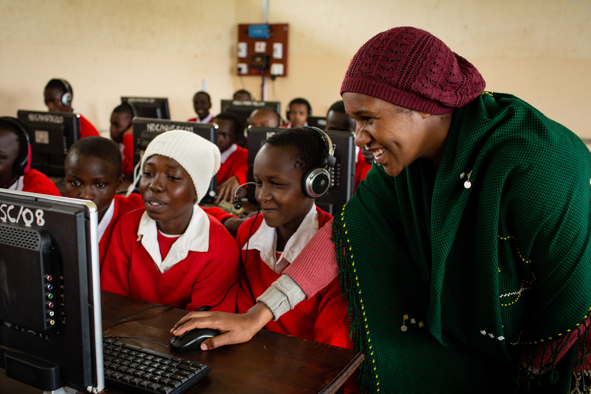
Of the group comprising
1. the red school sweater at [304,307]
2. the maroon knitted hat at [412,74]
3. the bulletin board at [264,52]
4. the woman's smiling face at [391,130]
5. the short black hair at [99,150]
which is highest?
the bulletin board at [264,52]

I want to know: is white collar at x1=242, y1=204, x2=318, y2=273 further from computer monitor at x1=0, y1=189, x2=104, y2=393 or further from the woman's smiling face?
computer monitor at x1=0, y1=189, x2=104, y2=393

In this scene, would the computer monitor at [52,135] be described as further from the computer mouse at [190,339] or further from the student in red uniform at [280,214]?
the computer mouse at [190,339]

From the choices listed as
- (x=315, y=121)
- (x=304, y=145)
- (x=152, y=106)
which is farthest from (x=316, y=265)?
(x=152, y=106)

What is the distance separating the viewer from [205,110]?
17.8ft

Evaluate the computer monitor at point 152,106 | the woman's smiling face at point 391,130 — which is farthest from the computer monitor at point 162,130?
the computer monitor at point 152,106

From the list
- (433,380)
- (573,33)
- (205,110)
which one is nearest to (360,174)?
(433,380)

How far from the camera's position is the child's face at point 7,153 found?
1.85 metres

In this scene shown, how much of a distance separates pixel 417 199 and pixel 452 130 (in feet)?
0.64

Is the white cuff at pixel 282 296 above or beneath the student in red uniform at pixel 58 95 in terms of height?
beneath

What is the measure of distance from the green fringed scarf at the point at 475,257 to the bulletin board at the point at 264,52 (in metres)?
5.70

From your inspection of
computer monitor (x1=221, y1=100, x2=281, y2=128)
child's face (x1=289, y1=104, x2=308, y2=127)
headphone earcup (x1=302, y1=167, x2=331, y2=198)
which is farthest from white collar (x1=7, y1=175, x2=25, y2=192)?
child's face (x1=289, y1=104, x2=308, y2=127)

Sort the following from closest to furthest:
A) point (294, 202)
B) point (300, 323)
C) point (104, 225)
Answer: point (300, 323), point (294, 202), point (104, 225)

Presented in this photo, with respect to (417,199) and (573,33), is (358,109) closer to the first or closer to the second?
(417,199)

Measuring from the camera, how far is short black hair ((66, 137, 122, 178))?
5.61 ft
